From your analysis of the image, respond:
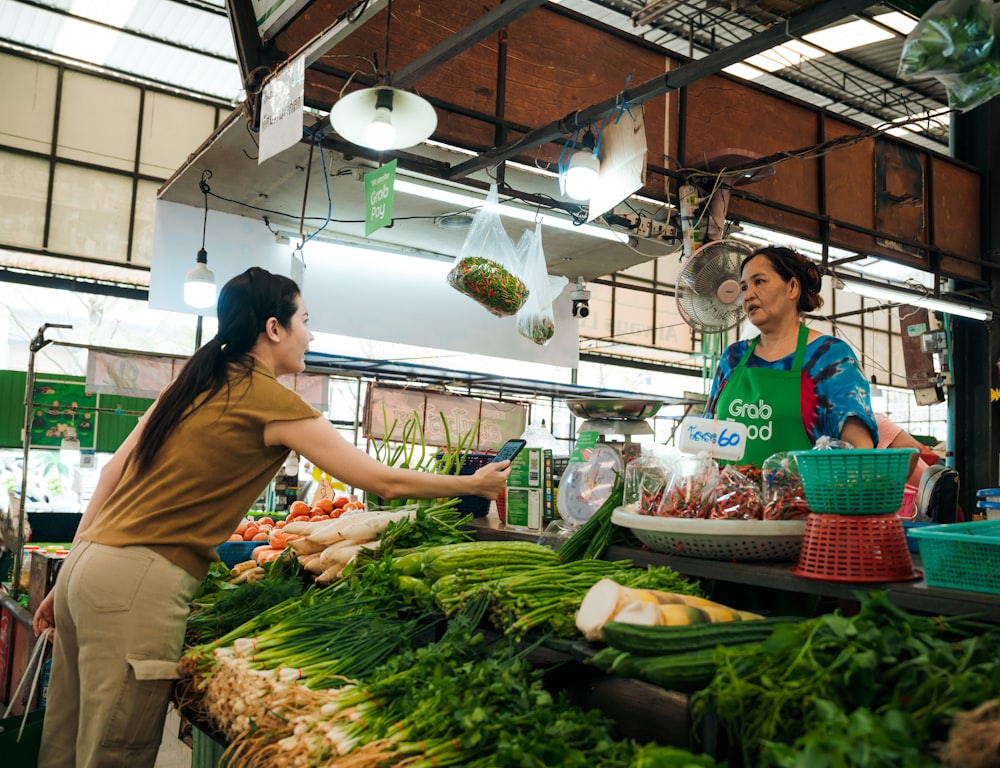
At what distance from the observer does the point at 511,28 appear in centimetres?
546

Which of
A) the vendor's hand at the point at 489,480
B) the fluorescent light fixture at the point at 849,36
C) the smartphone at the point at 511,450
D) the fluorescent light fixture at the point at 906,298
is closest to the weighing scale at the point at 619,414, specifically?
the smartphone at the point at 511,450

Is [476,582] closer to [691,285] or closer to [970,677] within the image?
[970,677]

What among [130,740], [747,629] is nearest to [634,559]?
[747,629]

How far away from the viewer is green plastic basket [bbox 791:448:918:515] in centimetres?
170

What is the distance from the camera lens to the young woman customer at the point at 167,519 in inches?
86.1

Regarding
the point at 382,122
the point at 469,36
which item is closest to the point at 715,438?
the point at 382,122

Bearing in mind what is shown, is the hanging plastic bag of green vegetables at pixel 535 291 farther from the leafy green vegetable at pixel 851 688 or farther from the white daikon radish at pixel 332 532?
the leafy green vegetable at pixel 851 688

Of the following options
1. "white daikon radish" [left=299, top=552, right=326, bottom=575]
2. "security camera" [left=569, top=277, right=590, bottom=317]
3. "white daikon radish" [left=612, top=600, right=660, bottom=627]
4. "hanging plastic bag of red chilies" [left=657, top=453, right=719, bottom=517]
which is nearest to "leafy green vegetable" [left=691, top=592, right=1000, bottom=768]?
"white daikon radish" [left=612, top=600, right=660, bottom=627]

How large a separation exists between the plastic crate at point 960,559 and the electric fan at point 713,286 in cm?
312

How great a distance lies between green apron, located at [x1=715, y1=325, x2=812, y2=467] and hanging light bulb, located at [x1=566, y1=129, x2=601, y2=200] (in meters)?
1.75

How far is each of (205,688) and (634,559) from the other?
4.02 feet

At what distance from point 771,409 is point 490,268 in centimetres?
220

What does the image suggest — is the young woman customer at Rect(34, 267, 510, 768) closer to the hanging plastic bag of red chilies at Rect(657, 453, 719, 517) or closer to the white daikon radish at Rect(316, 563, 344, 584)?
the white daikon radish at Rect(316, 563, 344, 584)

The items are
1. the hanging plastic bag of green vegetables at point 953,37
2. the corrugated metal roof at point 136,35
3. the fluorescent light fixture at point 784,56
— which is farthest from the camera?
the fluorescent light fixture at point 784,56
